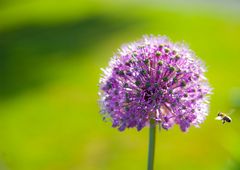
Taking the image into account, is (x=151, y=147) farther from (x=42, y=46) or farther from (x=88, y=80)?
(x=42, y=46)

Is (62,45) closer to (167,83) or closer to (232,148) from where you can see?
(232,148)

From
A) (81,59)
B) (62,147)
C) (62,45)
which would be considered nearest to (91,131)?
(62,147)

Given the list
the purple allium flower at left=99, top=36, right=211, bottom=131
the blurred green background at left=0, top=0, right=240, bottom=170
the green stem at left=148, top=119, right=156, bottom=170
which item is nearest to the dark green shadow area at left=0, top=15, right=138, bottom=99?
the blurred green background at left=0, top=0, right=240, bottom=170

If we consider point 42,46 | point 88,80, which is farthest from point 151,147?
point 42,46

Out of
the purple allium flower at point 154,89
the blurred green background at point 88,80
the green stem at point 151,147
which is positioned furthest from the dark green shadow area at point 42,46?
the green stem at point 151,147

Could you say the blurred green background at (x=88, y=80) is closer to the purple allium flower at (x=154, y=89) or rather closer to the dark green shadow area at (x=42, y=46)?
the dark green shadow area at (x=42, y=46)

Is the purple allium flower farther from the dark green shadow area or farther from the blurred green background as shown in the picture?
the dark green shadow area
